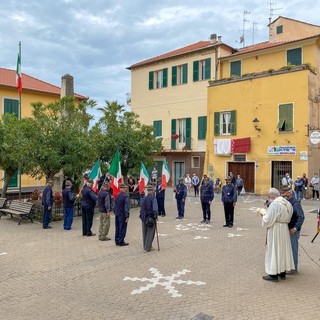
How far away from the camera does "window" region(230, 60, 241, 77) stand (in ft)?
93.3

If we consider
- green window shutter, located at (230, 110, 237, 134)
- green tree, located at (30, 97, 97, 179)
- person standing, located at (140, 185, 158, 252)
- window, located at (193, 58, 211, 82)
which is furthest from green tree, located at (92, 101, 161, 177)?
window, located at (193, 58, 211, 82)

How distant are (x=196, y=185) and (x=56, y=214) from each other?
11630mm

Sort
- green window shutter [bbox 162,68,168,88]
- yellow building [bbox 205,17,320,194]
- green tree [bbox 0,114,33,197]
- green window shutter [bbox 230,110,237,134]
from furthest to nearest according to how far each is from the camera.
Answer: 1. green window shutter [bbox 162,68,168,88]
2. green window shutter [bbox 230,110,237,134]
3. yellow building [bbox 205,17,320,194]
4. green tree [bbox 0,114,33,197]

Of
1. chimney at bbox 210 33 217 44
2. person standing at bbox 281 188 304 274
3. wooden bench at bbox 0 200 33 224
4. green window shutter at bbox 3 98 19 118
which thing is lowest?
wooden bench at bbox 0 200 33 224

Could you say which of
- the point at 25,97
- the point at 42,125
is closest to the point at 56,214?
the point at 42,125

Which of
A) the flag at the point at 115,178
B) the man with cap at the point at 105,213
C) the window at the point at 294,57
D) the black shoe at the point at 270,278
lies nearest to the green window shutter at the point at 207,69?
the window at the point at 294,57

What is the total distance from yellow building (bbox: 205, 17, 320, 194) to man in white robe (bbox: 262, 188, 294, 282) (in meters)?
16.5

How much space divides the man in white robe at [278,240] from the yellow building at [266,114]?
1648 cm

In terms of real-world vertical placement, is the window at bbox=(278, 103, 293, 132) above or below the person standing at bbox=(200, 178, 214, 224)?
above

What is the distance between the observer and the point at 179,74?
3147 centimetres

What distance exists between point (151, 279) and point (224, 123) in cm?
2090

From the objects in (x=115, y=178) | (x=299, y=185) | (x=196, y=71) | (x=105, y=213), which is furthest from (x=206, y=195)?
(x=196, y=71)

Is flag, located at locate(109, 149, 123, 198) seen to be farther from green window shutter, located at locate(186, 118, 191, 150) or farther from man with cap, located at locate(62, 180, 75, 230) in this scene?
green window shutter, located at locate(186, 118, 191, 150)

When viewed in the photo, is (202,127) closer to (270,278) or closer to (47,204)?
(47,204)
